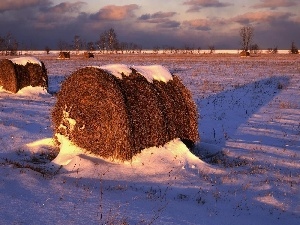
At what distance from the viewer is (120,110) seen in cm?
748

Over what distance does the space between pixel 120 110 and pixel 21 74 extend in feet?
37.5

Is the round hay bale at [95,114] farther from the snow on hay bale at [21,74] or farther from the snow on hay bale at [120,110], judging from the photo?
the snow on hay bale at [21,74]

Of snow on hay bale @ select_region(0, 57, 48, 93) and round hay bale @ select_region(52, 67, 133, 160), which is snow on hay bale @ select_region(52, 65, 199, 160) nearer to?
round hay bale @ select_region(52, 67, 133, 160)

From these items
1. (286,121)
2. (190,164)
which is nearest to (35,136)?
(190,164)

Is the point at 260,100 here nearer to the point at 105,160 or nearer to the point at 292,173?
the point at 292,173

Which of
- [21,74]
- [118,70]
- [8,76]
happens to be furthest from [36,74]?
[118,70]

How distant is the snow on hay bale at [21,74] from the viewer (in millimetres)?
17422


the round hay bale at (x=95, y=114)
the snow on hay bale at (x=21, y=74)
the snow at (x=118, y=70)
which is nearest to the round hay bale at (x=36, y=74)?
→ the snow on hay bale at (x=21, y=74)

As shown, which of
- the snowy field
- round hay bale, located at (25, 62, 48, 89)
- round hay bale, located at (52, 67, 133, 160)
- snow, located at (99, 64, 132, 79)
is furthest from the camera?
round hay bale, located at (25, 62, 48, 89)

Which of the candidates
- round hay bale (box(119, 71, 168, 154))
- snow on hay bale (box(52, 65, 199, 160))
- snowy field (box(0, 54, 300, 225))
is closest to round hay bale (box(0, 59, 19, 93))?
snowy field (box(0, 54, 300, 225))

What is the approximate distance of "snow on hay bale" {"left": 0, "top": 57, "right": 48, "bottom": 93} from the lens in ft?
57.2

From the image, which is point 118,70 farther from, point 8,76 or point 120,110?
point 8,76

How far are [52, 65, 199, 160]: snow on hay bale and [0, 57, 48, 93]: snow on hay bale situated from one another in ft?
31.4

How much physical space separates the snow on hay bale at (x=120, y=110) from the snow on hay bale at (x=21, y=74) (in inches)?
377
